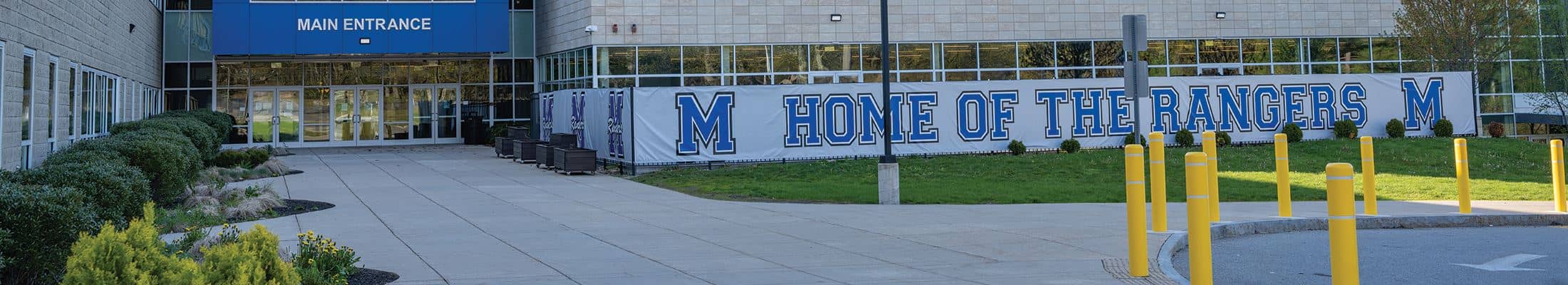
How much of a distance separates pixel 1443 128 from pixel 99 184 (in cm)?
2678

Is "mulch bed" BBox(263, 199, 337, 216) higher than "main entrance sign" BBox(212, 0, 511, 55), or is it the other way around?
"main entrance sign" BBox(212, 0, 511, 55)

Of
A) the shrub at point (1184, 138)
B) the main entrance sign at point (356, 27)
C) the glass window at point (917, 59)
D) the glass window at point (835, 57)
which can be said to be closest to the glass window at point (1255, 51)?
the glass window at point (917, 59)

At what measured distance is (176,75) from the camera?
3712 centimetres

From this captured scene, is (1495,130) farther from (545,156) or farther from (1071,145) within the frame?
(545,156)

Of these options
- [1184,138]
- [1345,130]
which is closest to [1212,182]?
[1184,138]

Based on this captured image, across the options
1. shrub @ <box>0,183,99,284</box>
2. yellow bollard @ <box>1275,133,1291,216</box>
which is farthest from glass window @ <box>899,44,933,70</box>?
shrub @ <box>0,183,99,284</box>

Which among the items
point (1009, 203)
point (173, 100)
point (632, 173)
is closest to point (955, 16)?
point (632, 173)

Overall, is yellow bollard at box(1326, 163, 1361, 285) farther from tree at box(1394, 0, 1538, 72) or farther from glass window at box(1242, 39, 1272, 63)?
glass window at box(1242, 39, 1272, 63)

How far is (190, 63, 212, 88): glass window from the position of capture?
37.3 m

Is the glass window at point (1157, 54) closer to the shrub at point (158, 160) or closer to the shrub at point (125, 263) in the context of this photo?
the shrub at point (158, 160)

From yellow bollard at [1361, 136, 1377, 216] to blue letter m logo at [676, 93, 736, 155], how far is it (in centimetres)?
1328

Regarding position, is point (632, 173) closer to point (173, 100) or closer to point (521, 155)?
point (521, 155)

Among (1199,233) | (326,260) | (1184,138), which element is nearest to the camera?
(1199,233)

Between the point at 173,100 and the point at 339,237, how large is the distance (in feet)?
96.2
